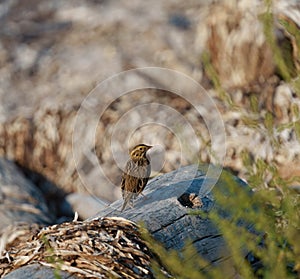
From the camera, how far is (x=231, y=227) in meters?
3.17

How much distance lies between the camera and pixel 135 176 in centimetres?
534

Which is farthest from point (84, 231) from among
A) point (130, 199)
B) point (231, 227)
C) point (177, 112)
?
point (177, 112)

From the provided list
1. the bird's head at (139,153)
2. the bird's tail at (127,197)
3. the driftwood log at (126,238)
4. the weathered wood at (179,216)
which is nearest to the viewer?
the driftwood log at (126,238)

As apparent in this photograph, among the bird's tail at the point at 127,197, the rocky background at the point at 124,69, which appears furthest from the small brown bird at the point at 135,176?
the rocky background at the point at 124,69

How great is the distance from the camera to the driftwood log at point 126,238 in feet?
12.8

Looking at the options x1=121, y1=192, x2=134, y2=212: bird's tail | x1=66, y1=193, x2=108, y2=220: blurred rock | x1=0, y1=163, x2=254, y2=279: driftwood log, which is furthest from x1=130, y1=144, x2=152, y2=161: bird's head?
x1=66, y1=193, x2=108, y2=220: blurred rock

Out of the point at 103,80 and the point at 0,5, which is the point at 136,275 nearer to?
the point at 103,80

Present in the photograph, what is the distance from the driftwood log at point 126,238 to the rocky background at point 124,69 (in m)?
3.45

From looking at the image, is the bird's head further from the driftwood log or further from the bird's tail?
the bird's tail

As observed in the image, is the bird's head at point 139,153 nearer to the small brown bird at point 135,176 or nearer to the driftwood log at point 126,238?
Answer: the small brown bird at point 135,176

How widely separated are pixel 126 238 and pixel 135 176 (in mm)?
1199

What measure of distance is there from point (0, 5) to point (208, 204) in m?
7.75

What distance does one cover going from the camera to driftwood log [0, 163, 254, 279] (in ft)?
12.8

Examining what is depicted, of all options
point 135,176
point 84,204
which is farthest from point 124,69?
point 135,176
